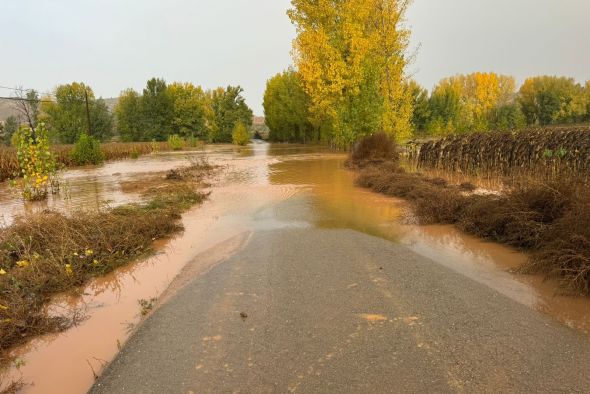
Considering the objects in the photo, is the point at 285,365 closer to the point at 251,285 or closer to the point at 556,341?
the point at 251,285

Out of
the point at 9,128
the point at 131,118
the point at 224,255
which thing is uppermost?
the point at 131,118

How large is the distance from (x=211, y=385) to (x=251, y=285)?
6.68 ft

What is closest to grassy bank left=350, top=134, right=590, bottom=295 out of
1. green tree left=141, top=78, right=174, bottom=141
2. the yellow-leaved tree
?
the yellow-leaved tree

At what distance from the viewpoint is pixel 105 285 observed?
5570 mm

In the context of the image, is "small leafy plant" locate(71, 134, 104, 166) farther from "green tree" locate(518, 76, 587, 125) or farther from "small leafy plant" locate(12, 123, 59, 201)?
"green tree" locate(518, 76, 587, 125)

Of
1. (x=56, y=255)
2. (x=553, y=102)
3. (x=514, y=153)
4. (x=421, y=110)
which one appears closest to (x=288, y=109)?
(x=421, y=110)

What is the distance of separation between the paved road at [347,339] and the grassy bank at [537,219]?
96cm

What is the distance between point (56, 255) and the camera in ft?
19.7

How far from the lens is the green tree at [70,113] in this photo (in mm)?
64250

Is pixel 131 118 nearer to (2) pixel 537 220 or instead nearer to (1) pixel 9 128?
(1) pixel 9 128

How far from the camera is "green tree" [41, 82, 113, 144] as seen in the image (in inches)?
2530

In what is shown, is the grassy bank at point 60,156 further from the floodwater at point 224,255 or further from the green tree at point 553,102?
the green tree at point 553,102

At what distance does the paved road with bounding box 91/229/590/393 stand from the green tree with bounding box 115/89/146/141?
7078 cm

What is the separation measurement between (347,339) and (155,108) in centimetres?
7128
